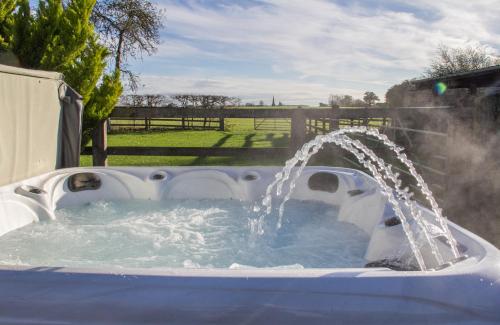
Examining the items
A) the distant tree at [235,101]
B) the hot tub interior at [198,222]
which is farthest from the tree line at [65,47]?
the distant tree at [235,101]

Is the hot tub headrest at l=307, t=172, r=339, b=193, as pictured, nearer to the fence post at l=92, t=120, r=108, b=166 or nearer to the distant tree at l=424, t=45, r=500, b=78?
the fence post at l=92, t=120, r=108, b=166

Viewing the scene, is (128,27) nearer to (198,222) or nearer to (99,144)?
(99,144)

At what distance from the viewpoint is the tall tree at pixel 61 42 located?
4184 millimetres

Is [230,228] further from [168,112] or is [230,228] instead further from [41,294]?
[168,112]

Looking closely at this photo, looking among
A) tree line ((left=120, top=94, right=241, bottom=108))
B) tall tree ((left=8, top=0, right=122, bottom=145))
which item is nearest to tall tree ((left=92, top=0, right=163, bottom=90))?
tree line ((left=120, top=94, right=241, bottom=108))

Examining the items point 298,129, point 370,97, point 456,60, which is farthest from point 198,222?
point 456,60

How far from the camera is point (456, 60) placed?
492 inches

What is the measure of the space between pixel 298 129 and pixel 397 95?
17.6ft

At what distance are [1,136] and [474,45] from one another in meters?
12.7

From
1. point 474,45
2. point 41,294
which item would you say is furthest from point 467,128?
point 474,45

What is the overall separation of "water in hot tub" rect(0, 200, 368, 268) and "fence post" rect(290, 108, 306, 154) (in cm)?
161

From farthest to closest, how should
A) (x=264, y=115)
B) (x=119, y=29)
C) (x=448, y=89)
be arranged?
(x=119, y=29) → (x=448, y=89) → (x=264, y=115)

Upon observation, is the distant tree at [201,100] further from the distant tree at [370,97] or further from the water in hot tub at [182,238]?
the water in hot tub at [182,238]

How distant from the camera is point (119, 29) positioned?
1047 cm
